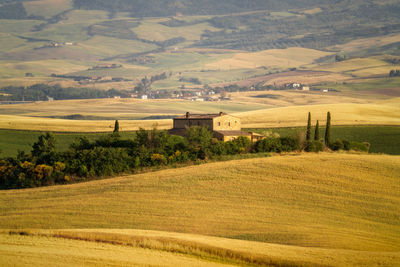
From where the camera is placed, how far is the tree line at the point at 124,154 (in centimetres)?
6047

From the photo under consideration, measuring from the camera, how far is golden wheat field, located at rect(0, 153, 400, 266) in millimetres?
28594

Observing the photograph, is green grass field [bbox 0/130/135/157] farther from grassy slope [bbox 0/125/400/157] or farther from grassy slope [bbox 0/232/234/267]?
grassy slope [bbox 0/232/234/267]

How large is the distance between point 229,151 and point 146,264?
4770cm

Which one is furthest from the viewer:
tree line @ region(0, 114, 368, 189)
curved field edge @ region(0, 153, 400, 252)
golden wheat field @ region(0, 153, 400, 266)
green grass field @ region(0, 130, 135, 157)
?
green grass field @ region(0, 130, 135, 157)

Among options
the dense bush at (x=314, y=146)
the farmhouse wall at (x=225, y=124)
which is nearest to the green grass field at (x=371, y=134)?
the farmhouse wall at (x=225, y=124)

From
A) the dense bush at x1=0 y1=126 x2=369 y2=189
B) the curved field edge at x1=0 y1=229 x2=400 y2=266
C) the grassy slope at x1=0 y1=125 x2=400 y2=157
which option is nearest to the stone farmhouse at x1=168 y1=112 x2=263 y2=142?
the grassy slope at x1=0 y1=125 x2=400 y2=157

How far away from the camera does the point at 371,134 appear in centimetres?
9350

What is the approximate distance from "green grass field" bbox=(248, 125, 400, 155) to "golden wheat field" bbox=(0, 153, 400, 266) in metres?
26.7

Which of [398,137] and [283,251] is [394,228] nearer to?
[283,251]

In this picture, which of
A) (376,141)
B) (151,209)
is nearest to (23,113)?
(376,141)

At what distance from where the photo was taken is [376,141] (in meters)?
88.8

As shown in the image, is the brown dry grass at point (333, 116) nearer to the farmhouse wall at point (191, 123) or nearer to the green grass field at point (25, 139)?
the farmhouse wall at point (191, 123)

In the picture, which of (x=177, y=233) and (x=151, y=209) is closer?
(x=177, y=233)

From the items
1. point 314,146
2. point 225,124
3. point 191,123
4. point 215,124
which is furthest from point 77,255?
point 225,124
